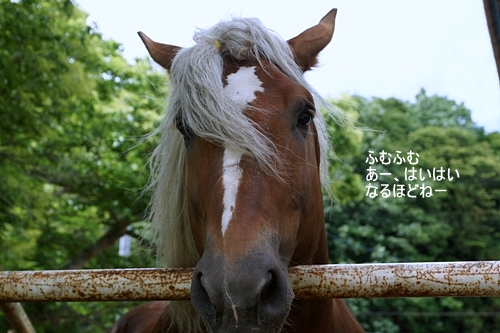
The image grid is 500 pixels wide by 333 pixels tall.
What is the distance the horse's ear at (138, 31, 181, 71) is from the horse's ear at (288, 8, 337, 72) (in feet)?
1.87

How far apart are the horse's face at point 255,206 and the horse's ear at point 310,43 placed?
10 mm

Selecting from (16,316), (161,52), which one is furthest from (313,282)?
(16,316)

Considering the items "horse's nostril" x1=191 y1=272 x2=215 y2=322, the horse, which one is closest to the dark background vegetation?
the horse

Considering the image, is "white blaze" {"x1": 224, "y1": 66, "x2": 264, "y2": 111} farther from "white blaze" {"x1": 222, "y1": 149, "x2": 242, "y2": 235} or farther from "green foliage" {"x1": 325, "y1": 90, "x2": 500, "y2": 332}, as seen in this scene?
"green foliage" {"x1": 325, "y1": 90, "x2": 500, "y2": 332}

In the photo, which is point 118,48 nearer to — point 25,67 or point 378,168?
point 25,67

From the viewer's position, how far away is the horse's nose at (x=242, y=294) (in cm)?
158

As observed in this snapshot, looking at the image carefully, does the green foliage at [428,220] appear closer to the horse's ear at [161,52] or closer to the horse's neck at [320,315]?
the horse's neck at [320,315]

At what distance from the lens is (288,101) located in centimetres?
207

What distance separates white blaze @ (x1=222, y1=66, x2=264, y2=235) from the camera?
5.82ft

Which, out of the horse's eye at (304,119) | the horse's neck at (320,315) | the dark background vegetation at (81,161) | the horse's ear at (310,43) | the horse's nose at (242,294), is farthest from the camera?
the dark background vegetation at (81,161)

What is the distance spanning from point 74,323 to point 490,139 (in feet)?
76.9

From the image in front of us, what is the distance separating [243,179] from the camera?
1.83m

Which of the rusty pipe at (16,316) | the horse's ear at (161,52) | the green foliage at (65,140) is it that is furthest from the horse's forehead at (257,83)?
the green foliage at (65,140)

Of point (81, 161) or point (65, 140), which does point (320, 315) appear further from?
point (65, 140)
